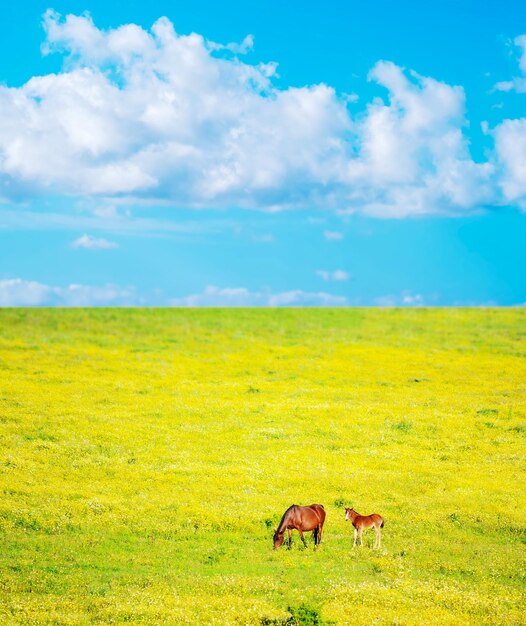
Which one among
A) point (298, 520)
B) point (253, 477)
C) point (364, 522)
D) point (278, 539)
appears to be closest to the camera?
point (298, 520)

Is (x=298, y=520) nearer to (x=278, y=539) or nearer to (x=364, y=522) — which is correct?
(x=278, y=539)

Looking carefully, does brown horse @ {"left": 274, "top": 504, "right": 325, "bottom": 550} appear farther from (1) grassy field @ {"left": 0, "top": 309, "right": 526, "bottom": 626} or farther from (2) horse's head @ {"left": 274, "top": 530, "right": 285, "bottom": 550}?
(1) grassy field @ {"left": 0, "top": 309, "right": 526, "bottom": 626}

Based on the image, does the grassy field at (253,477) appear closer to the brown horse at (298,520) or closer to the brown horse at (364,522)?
the brown horse at (364,522)

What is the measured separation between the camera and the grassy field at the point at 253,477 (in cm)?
1953

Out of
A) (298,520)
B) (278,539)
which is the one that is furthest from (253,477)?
(298,520)

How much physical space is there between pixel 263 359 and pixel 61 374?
640 inches

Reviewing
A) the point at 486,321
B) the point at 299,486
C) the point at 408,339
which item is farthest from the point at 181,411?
the point at 486,321

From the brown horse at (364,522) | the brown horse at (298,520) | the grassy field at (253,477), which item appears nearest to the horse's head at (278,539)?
the brown horse at (298,520)

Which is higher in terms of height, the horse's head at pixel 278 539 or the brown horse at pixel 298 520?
the brown horse at pixel 298 520

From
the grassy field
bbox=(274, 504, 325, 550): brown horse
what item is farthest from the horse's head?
the grassy field

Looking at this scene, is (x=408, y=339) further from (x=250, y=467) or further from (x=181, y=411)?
(x=250, y=467)

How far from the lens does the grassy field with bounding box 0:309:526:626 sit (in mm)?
19531

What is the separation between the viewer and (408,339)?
217 feet

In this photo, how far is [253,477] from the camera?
31.1 m
